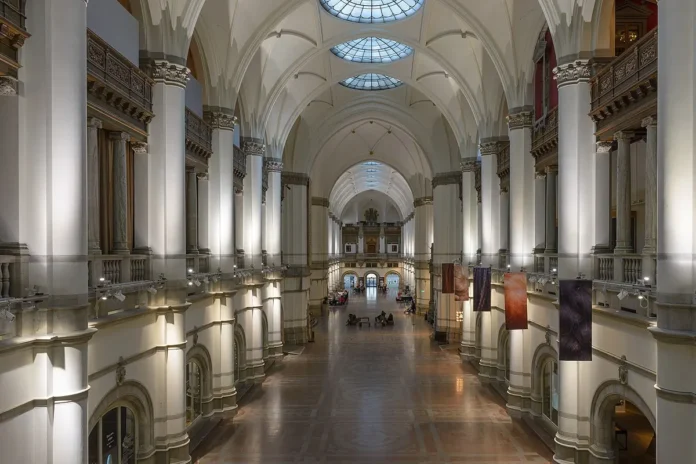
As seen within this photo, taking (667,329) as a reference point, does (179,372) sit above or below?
below

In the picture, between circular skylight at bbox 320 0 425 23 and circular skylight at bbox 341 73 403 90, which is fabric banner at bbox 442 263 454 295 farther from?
circular skylight at bbox 341 73 403 90

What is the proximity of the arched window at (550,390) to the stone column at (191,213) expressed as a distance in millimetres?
11452

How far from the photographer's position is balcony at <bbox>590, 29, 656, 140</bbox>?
33.1ft

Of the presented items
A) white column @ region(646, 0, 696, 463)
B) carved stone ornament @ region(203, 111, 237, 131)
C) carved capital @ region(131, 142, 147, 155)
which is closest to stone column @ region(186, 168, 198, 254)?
carved stone ornament @ region(203, 111, 237, 131)

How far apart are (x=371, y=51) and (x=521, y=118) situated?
12277 millimetres

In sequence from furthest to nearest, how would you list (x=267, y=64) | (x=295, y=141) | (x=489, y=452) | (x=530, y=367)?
(x=295, y=141)
(x=267, y=64)
(x=530, y=367)
(x=489, y=452)

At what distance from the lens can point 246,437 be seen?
15.7 meters

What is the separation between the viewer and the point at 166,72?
12.7 meters

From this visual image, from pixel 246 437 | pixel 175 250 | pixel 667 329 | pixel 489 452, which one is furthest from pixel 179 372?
pixel 667 329

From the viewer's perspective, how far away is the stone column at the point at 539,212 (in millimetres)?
17344

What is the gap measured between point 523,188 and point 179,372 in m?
12.3

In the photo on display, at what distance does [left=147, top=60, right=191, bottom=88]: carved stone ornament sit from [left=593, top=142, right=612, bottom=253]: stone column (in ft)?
34.3

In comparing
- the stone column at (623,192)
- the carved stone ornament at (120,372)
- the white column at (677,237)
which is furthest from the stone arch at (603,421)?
the carved stone ornament at (120,372)

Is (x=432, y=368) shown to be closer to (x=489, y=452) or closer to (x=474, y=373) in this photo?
(x=474, y=373)
